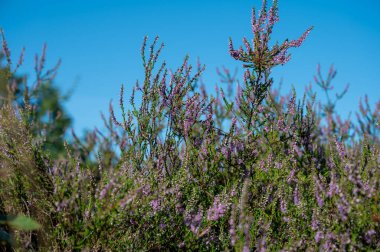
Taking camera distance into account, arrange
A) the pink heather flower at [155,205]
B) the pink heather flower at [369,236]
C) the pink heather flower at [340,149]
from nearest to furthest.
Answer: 1. the pink heather flower at [369,236]
2. the pink heather flower at [155,205]
3. the pink heather flower at [340,149]

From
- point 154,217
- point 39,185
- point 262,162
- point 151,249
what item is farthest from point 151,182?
point 262,162

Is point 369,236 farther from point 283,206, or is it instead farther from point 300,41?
point 300,41

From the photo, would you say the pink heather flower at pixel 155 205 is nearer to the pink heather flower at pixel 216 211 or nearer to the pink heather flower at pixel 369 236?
the pink heather flower at pixel 216 211

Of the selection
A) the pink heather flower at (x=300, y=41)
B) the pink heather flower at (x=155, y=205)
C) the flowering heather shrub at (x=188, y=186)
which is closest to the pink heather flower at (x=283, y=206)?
the flowering heather shrub at (x=188, y=186)

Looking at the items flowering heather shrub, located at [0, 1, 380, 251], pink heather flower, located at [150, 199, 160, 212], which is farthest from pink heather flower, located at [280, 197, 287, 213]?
pink heather flower, located at [150, 199, 160, 212]

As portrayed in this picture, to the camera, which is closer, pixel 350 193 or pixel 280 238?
pixel 350 193

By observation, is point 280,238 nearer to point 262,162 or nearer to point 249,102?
point 262,162

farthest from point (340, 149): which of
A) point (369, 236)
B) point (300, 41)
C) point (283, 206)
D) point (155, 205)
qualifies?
point (155, 205)

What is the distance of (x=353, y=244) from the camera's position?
217 centimetres

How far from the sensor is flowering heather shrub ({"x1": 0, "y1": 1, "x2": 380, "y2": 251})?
2344mm

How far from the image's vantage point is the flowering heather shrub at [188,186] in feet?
7.69

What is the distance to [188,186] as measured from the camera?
3.12 metres

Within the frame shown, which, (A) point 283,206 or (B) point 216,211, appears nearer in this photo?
(B) point 216,211

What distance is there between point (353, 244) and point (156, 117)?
1794 millimetres
